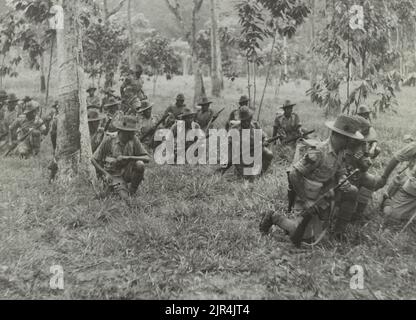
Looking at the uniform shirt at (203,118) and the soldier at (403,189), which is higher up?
the uniform shirt at (203,118)

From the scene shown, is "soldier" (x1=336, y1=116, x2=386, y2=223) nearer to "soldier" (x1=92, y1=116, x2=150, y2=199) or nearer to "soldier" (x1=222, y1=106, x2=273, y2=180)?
"soldier" (x1=222, y1=106, x2=273, y2=180)

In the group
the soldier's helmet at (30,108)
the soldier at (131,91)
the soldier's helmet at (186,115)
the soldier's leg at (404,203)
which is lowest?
the soldier's leg at (404,203)

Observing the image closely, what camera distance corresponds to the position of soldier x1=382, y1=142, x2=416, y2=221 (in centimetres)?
541

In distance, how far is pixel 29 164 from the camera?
8.39 meters

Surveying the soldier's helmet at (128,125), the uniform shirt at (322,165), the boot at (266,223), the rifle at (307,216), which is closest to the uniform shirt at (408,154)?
the uniform shirt at (322,165)

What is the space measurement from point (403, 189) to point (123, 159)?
3.58 metres

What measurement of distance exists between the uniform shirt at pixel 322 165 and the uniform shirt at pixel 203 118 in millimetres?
5002

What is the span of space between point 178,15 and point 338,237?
1150cm

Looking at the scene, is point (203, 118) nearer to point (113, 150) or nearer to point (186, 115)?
point (186, 115)

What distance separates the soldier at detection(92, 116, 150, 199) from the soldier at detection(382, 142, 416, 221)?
3.14 m

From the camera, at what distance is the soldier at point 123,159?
20.4 ft

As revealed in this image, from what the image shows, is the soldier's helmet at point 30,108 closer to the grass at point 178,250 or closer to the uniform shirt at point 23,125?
the uniform shirt at point 23,125

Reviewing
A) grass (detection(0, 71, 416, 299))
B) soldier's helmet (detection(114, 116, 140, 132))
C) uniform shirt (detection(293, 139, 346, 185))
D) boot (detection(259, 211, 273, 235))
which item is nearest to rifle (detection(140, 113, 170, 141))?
grass (detection(0, 71, 416, 299))
